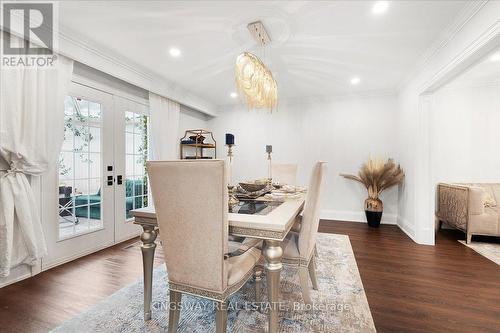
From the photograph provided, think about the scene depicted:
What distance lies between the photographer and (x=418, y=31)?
2.42 metres

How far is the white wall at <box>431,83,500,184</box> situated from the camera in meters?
3.83

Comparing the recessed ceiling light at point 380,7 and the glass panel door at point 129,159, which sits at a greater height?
the recessed ceiling light at point 380,7

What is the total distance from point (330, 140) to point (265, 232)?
383 centimetres

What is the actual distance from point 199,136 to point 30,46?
8.80 ft

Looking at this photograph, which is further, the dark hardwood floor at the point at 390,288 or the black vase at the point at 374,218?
the black vase at the point at 374,218

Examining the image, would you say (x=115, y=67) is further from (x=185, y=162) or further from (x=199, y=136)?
(x=185, y=162)

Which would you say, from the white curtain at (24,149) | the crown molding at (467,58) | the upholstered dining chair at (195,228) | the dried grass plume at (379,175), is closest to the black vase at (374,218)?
the dried grass plume at (379,175)

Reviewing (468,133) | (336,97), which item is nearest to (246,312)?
(336,97)

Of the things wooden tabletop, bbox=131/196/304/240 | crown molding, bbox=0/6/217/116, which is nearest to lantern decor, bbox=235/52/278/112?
wooden tabletop, bbox=131/196/304/240

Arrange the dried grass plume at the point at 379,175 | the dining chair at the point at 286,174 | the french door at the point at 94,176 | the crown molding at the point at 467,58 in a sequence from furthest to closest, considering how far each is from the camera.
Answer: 1. the dried grass plume at the point at 379,175
2. the dining chair at the point at 286,174
3. the french door at the point at 94,176
4. the crown molding at the point at 467,58

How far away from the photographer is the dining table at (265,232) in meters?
1.35

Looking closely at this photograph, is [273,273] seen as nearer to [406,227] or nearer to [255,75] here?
[255,75]

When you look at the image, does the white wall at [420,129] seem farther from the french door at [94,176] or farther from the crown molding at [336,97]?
the french door at [94,176]

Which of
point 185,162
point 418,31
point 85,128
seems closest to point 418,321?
point 185,162
